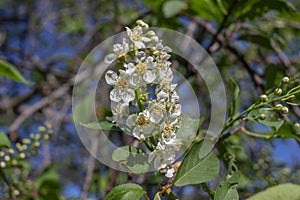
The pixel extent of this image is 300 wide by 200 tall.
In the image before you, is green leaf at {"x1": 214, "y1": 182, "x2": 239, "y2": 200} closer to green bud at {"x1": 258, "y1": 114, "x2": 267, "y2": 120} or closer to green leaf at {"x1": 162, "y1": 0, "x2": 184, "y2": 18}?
green bud at {"x1": 258, "y1": 114, "x2": 267, "y2": 120}

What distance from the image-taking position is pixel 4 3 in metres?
4.44

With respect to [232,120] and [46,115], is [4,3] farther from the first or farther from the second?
[232,120]

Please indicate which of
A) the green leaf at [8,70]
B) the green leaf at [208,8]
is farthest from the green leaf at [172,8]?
the green leaf at [8,70]

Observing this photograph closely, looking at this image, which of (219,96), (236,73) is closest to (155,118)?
(219,96)

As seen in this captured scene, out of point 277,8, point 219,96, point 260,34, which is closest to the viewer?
point 219,96

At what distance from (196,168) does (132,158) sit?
0.51ft

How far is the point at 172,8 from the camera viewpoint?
199 cm

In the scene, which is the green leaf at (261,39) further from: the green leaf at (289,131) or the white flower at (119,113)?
the white flower at (119,113)

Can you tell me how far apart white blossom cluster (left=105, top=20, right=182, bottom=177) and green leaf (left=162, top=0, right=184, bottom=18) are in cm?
92

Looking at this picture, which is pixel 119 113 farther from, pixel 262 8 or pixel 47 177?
pixel 47 177

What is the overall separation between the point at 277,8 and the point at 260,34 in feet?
0.68

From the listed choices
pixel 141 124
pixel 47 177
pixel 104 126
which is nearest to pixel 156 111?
pixel 141 124

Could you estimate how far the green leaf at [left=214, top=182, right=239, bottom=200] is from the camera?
3.18 feet

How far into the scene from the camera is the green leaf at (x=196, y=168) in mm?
1029
